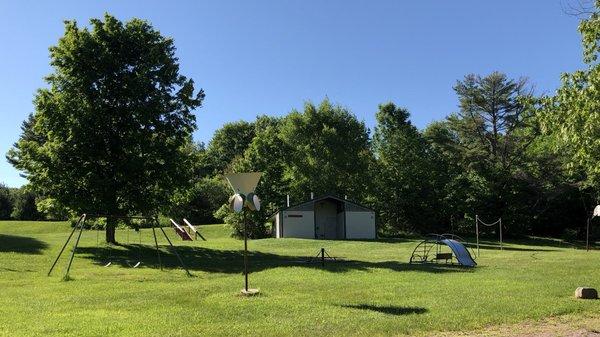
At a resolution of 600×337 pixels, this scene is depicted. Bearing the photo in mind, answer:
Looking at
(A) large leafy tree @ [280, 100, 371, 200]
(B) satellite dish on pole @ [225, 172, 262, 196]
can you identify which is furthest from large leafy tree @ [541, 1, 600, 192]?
(A) large leafy tree @ [280, 100, 371, 200]

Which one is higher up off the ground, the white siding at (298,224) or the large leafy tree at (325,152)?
the large leafy tree at (325,152)

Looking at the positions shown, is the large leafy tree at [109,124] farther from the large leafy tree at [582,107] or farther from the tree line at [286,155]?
the large leafy tree at [582,107]

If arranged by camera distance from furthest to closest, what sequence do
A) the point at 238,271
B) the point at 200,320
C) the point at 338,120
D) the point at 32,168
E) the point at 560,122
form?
the point at 338,120, the point at 32,168, the point at 238,271, the point at 560,122, the point at 200,320

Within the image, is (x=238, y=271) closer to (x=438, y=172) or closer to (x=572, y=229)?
(x=438, y=172)

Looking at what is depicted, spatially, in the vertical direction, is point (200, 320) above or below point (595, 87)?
below

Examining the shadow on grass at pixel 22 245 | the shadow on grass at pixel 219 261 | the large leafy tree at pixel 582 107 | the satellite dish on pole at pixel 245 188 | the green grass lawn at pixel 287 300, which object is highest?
the large leafy tree at pixel 582 107

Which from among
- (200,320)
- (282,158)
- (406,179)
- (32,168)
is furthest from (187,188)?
(406,179)

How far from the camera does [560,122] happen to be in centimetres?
1598

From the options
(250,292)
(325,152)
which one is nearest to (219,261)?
(250,292)

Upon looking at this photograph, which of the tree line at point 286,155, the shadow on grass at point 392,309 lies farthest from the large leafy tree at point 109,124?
the shadow on grass at point 392,309

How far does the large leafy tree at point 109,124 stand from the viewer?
28469 millimetres

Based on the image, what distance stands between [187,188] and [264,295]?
19803 mm

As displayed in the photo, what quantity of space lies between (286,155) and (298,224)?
11881 mm

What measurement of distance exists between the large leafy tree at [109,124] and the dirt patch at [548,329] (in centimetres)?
2301
